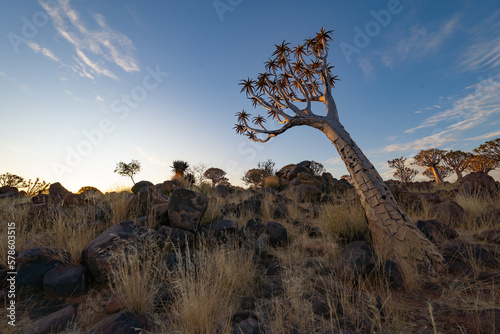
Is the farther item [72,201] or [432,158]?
[432,158]

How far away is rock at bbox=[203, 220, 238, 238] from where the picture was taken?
204 inches

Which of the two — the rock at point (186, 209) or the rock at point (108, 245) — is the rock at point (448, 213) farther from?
the rock at point (108, 245)

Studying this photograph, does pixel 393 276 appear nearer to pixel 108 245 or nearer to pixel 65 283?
pixel 108 245

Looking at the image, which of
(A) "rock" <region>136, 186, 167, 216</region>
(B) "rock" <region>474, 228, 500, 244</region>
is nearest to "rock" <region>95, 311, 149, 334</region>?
(A) "rock" <region>136, 186, 167, 216</region>

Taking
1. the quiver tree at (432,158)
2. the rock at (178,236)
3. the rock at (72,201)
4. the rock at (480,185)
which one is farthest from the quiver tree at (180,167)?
the quiver tree at (432,158)

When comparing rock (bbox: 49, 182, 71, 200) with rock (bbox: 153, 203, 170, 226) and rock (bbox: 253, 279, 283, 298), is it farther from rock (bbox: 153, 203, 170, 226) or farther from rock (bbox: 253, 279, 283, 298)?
rock (bbox: 253, 279, 283, 298)

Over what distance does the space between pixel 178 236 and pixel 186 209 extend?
2.41ft

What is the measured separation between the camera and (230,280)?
319 centimetres

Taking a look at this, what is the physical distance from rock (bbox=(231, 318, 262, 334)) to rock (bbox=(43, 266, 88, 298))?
8.66 feet

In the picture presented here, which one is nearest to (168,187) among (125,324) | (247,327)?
(125,324)

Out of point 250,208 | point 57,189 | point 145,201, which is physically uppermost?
point 57,189

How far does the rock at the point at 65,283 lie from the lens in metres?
→ 3.24

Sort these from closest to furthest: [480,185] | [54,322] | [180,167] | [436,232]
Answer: [54,322] → [436,232] → [480,185] → [180,167]

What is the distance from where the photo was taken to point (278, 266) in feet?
13.1
